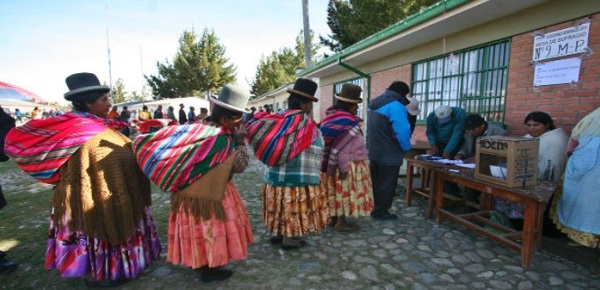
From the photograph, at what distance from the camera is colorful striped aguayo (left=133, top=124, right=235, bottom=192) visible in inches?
95.8

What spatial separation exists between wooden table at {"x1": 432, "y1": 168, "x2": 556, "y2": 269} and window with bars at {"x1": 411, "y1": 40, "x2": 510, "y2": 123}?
193 cm

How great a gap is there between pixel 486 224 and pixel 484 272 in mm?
1024

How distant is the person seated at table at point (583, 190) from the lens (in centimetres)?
276

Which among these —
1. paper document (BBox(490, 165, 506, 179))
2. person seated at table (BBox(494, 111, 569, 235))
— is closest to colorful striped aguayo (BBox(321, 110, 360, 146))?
paper document (BBox(490, 165, 506, 179))

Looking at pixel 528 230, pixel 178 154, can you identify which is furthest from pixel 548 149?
pixel 178 154

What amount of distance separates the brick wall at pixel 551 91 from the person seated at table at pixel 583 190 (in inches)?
38.2

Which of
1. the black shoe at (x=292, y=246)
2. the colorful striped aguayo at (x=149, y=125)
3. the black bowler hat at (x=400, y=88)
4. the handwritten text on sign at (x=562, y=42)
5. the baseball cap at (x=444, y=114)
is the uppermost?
the handwritten text on sign at (x=562, y=42)

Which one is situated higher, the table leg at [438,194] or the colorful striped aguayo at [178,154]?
the colorful striped aguayo at [178,154]

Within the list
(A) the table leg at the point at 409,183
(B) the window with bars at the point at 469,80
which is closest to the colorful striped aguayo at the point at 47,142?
(A) the table leg at the point at 409,183

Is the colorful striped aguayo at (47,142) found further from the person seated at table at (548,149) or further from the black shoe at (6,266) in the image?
the person seated at table at (548,149)

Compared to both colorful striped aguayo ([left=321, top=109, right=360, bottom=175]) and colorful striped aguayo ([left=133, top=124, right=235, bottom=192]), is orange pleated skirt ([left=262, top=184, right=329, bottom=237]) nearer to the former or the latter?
colorful striped aguayo ([left=321, top=109, right=360, bottom=175])

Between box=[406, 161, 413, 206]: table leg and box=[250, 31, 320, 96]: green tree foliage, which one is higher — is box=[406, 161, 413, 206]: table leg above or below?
below

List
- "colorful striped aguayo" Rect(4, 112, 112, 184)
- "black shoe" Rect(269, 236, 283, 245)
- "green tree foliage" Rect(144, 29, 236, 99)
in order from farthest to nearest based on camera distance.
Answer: "green tree foliage" Rect(144, 29, 236, 99) → "black shoe" Rect(269, 236, 283, 245) → "colorful striped aguayo" Rect(4, 112, 112, 184)

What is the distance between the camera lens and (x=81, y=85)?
A: 2.60 meters
